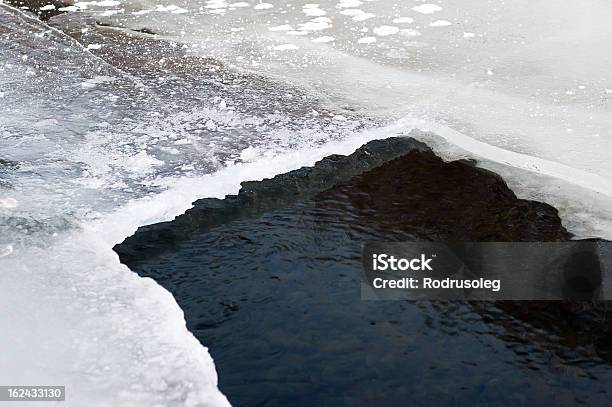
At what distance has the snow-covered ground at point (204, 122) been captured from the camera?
9.97ft

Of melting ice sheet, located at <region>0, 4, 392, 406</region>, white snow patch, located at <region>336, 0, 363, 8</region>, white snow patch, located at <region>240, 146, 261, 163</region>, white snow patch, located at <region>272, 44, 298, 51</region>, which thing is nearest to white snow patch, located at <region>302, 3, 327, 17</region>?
white snow patch, located at <region>336, 0, 363, 8</region>

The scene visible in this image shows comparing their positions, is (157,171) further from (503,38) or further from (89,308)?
(503,38)

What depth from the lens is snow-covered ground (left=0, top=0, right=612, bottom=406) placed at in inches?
120

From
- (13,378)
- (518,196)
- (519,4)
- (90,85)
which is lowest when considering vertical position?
(13,378)

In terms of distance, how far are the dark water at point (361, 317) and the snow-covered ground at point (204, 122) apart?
7.7 inches

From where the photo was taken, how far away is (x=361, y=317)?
3195 mm

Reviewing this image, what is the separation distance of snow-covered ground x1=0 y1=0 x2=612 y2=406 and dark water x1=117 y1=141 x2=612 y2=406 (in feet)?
0.64

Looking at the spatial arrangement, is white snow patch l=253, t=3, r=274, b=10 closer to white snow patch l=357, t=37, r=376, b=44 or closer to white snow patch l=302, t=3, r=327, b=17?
white snow patch l=302, t=3, r=327, b=17

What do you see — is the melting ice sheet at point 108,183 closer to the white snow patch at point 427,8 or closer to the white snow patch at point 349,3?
the white snow patch at point 349,3

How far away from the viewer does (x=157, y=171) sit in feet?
14.7

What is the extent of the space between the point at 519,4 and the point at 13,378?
7205 millimetres

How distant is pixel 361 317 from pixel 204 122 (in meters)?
2.54

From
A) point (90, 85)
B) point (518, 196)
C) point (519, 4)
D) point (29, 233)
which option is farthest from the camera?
point (519, 4)

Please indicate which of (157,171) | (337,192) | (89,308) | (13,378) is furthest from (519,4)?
(13,378)
